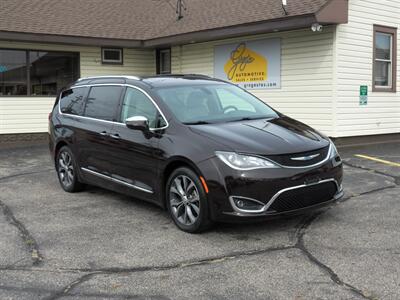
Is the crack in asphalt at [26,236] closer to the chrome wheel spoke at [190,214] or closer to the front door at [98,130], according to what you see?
the front door at [98,130]

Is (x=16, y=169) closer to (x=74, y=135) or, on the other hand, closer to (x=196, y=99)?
(x=74, y=135)

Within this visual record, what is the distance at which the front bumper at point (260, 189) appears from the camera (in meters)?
5.13

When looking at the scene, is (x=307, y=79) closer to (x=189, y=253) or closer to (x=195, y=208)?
(x=195, y=208)

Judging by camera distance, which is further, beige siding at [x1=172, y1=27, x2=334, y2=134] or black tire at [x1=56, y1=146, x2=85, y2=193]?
beige siding at [x1=172, y1=27, x2=334, y2=134]

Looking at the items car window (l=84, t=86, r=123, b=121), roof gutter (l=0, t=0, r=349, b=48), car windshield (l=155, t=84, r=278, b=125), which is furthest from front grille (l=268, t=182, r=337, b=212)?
roof gutter (l=0, t=0, r=349, b=48)

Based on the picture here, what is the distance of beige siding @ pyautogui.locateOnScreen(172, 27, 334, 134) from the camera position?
1186 cm

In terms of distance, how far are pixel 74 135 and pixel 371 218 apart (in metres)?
4.32

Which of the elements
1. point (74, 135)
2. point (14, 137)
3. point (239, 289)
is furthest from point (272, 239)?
point (14, 137)

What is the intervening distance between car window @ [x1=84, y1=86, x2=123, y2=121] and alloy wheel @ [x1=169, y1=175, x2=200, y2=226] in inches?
64.2

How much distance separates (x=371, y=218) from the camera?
606cm

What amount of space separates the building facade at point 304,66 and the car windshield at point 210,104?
496cm

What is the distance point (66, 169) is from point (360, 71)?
7611 millimetres

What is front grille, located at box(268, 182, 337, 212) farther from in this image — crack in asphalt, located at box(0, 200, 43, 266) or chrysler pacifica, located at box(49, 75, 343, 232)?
crack in asphalt, located at box(0, 200, 43, 266)

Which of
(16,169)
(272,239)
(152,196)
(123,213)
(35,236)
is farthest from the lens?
(16,169)
